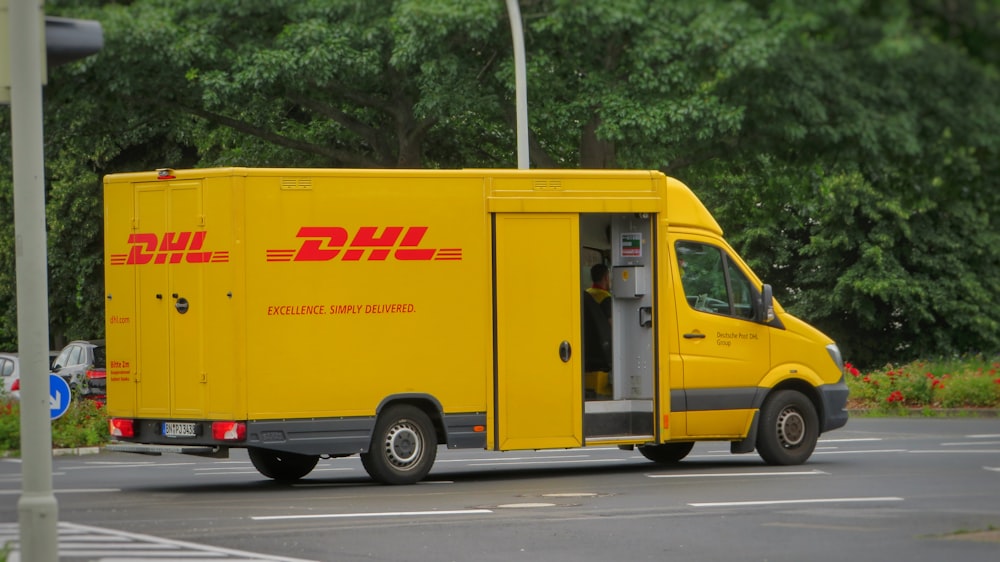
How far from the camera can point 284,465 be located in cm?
Result: 1642

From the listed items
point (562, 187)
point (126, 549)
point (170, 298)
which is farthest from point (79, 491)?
point (562, 187)

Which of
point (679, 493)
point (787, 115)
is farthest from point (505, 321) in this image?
point (787, 115)

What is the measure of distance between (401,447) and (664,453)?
13.9 ft

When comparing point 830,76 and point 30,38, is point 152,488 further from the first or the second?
point 830,76

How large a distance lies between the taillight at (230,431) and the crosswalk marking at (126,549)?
2859 millimetres

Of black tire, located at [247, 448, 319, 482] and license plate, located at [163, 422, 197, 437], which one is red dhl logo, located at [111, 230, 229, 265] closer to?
license plate, located at [163, 422, 197, 437]

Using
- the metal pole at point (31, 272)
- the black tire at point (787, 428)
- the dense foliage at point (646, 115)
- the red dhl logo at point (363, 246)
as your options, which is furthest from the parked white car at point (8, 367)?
the metal pole at point (31, 272)

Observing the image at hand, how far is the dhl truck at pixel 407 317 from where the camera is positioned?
47.5ft

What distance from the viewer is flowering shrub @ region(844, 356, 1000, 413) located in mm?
28875

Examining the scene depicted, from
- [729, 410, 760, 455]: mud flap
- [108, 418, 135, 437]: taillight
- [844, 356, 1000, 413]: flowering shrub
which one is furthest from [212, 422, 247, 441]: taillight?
[844, 356, 1000, 413]: flowering shrub

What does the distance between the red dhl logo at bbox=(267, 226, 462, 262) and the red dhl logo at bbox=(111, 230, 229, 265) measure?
599 mm

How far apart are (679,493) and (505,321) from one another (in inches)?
94.5

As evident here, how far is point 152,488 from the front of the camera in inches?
616

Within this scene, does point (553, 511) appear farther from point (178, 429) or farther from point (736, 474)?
point (736, 474)
